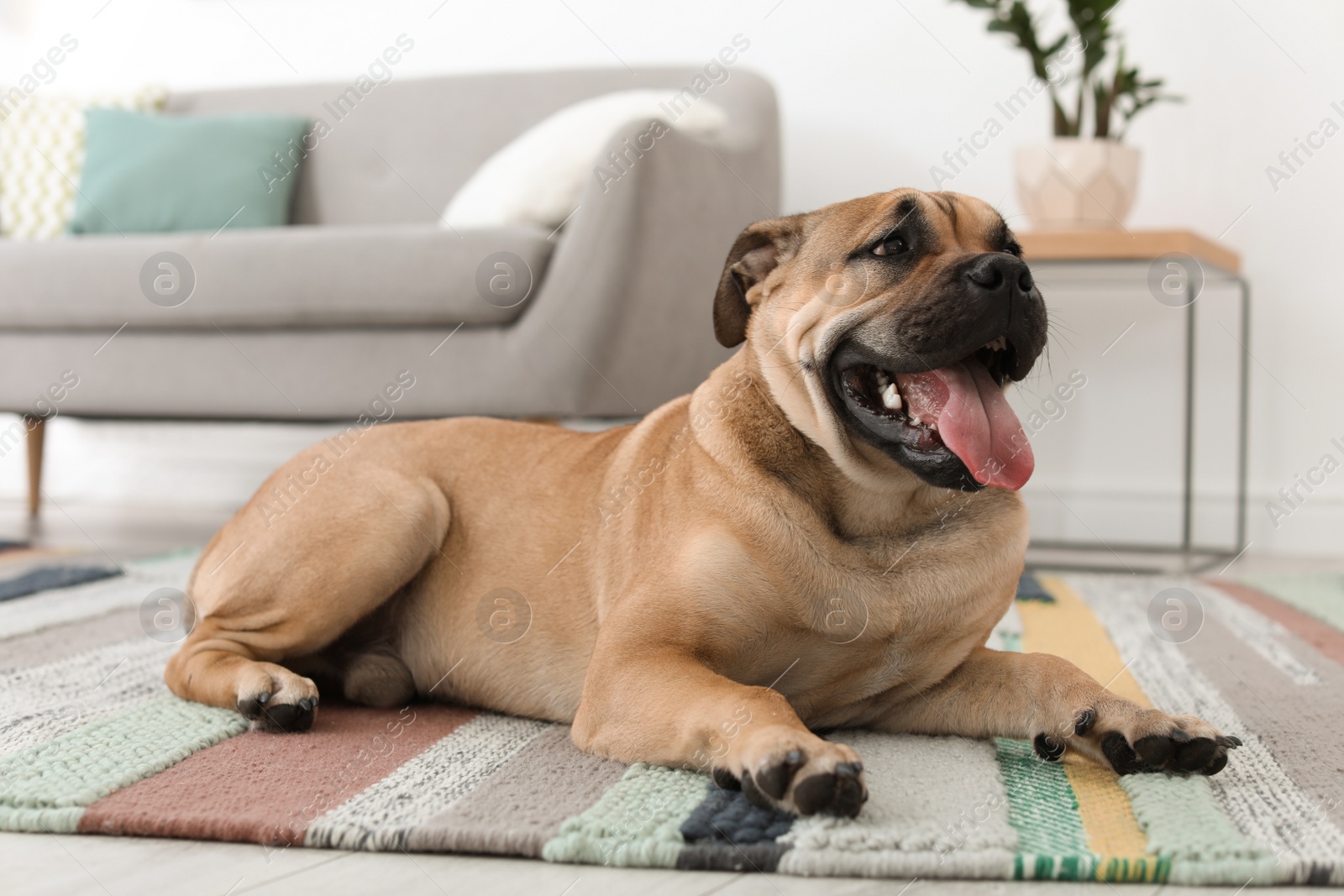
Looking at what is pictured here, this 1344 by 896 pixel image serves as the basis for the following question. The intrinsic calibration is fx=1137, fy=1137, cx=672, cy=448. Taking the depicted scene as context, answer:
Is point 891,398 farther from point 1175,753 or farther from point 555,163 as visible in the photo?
point 555,163

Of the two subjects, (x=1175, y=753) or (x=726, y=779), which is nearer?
(x=726, y=779)

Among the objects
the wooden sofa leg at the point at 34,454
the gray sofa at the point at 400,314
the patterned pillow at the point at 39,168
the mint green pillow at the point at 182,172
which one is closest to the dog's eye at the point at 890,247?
the gray sofa at the point at 400,314

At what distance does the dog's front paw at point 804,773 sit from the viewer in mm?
1189

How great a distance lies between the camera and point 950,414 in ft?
5.05

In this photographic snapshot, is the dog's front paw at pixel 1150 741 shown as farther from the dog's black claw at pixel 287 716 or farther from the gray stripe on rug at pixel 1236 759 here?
the dog's black claw at pixel 287 716

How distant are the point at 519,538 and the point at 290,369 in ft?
6.19

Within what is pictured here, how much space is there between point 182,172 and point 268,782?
11.5 ft

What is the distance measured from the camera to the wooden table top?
3.27 m

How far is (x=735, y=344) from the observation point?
1922 millimetres

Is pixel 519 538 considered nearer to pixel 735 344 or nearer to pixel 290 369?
pixel 735 344

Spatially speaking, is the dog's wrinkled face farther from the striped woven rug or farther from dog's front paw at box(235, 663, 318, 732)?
dog's front paw at box(235, 663, 318, 732)

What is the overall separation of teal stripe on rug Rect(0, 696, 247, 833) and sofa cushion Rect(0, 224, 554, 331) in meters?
1.65

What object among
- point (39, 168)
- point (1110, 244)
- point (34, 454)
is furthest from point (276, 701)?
point (39, 168)

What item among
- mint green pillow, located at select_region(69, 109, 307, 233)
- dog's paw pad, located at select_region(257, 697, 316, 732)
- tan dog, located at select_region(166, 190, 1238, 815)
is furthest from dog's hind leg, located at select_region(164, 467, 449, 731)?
mint green pillow, located at select_region(69, 109, 307, 233)
